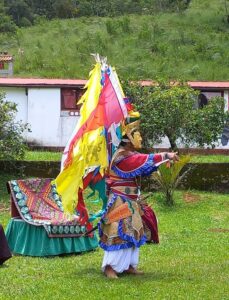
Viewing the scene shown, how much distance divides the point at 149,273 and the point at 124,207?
2.86ft

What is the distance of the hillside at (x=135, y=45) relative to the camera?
29.8 m

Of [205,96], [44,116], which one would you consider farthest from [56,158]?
[205,96]

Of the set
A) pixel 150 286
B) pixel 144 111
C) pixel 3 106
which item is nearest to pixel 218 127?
pixel 144 111

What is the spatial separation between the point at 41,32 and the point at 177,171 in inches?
1125

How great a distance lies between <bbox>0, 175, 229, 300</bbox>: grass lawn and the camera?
6227mm

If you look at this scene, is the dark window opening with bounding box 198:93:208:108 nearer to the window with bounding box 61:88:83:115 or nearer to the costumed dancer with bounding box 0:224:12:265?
the window with bounding box 61:88:83:115

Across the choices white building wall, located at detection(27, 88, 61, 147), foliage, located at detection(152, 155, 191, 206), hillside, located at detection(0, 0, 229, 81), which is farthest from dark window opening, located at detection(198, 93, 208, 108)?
foliage, located at detection(152, 155, 191, 206)

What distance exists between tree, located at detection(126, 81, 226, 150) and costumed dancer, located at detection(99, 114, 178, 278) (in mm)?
9553

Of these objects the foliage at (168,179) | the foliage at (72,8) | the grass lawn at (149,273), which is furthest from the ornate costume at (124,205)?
the foliage at (72,8)

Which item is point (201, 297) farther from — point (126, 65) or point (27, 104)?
point (126, 65)

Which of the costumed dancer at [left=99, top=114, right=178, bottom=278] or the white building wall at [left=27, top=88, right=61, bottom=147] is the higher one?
the white building wall at [left=27, top=88, right=61, bottom=147]

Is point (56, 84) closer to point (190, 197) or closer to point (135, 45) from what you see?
point (190, 197)

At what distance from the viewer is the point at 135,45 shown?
1348 inches

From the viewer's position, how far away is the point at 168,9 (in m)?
47.7
